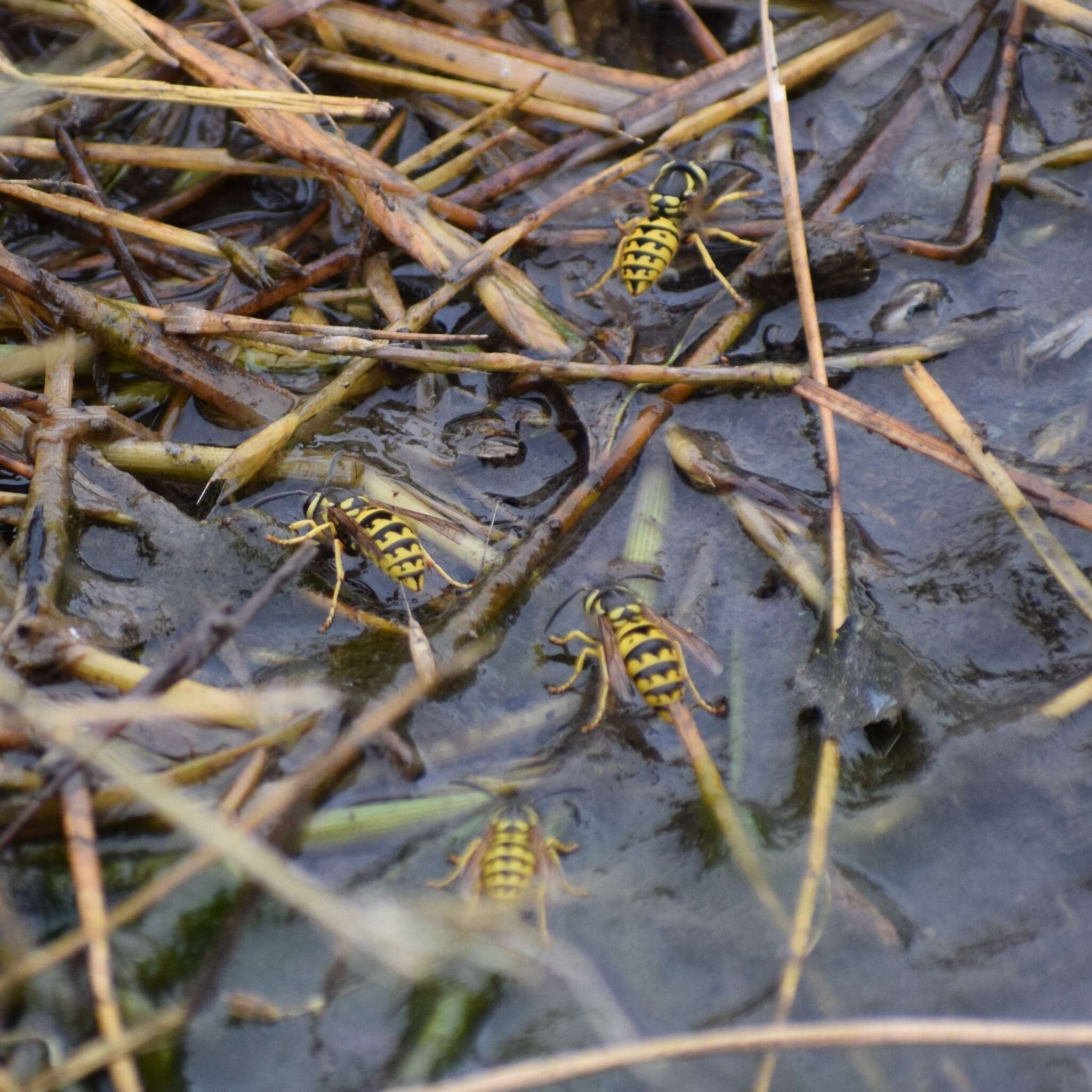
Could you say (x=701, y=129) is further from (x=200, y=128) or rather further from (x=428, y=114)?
(x=200, y=128)

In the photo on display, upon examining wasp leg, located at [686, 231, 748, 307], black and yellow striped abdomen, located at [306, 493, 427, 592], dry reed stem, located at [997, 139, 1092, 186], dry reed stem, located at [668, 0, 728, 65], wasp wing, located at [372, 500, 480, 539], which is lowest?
wasp wing, located at [372, 500, 480, 539]

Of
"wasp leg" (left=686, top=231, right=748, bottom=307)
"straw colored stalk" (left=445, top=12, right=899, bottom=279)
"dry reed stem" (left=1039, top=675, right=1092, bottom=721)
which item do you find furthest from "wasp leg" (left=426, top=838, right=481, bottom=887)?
"wasp leg" (left=686, top=231, right=748, bottom=307)

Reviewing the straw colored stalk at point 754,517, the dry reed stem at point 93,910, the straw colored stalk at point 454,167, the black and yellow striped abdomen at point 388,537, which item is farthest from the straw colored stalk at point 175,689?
the straw colored stalk at point 454,167

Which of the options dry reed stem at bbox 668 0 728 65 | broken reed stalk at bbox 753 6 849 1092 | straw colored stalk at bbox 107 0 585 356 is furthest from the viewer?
dry reed stem at bbox 668 0 728 65

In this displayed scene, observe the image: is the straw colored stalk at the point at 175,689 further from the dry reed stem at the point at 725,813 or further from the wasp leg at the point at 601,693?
the dry reed stem at the point at 725,813

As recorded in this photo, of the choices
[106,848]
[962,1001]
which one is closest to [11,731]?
[106,848]

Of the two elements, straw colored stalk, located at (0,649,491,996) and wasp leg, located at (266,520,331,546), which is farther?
wasp leg, located at (266,520,331,546)

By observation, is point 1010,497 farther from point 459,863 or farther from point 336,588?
point 336,588

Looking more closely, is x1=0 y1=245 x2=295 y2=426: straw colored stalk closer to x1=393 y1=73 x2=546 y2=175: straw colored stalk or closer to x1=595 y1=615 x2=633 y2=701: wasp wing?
x1=393 y1=73 x2=546 y2=175: straw colored stalk
